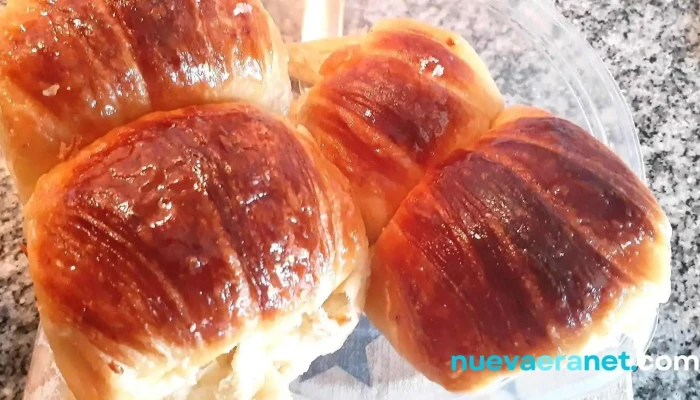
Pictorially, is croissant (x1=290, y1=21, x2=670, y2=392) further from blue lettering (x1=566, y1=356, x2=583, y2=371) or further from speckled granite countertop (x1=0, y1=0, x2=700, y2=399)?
speckled granite countertop (x1=0, y1=0, x2=700, y2=399)

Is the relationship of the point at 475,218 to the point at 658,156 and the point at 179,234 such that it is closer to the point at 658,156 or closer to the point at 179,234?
the point at 179,234

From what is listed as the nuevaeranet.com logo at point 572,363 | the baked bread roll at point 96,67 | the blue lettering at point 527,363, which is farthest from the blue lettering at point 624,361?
the baked bread roll at point 96,67

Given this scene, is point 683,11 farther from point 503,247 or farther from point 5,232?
point 5,232

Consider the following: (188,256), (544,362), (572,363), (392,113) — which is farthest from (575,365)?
(188,256)

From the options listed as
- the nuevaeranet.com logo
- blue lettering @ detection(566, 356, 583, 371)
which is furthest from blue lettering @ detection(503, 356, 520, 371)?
blue lettering @ detection(566, 356, 583, 371)

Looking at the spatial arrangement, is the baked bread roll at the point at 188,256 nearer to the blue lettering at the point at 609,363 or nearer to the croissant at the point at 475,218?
the croissant at the point at 475,218

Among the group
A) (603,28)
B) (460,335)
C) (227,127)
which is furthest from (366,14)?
(460,335)
